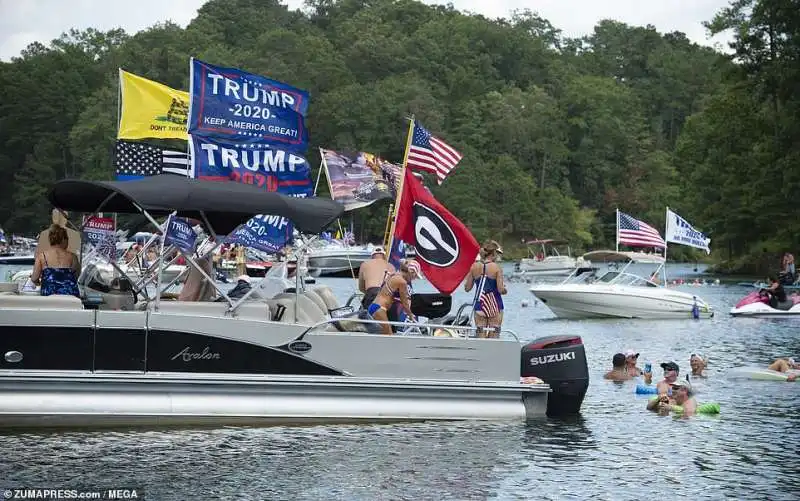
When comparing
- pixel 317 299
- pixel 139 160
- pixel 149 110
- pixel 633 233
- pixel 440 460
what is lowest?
pixel 440 460

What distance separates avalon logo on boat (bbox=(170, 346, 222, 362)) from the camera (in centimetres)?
1470

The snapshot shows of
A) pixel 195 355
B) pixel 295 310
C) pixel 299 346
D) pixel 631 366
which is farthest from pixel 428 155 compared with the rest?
pixel 631 366

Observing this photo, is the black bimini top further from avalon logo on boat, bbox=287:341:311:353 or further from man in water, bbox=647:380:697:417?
man in water, bbox=647:380:697:417

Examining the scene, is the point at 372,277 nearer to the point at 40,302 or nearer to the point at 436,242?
the point at 436,242

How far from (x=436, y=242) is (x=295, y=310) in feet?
7.02

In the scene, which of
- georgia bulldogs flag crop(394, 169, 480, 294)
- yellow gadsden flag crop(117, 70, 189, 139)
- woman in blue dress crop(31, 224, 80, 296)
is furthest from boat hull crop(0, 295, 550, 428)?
yellow gadsden flag crop(117, 70, 189, 139)

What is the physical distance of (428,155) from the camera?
61.6 ft

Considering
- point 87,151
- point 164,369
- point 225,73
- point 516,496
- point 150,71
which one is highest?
point 150,71

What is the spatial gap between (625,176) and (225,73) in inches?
4826

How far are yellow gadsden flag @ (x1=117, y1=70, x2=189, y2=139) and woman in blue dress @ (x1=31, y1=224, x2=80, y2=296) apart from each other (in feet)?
27.1

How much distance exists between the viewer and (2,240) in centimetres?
9262

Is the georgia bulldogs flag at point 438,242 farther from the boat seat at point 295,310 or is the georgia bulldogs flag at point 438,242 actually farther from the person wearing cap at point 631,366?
the person wearing cap at point 631,366

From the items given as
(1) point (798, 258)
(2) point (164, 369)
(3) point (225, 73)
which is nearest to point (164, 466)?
(2) point (164, 369)

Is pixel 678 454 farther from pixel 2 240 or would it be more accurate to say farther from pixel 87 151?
pixel 87 151
